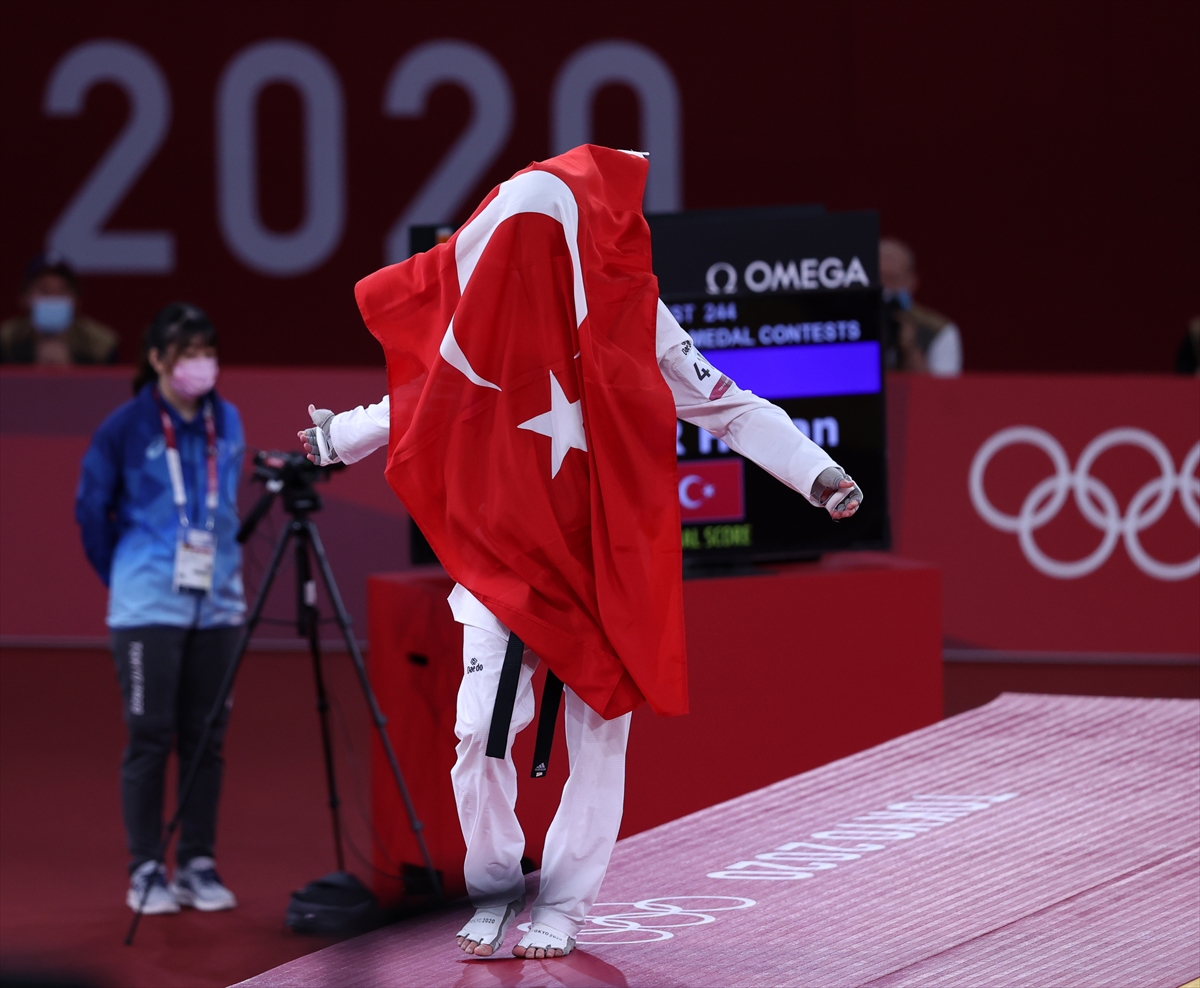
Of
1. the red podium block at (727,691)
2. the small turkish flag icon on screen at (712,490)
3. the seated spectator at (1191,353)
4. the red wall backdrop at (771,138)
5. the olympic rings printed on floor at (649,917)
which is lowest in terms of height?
the olympic rings printed on floor at (649,917)

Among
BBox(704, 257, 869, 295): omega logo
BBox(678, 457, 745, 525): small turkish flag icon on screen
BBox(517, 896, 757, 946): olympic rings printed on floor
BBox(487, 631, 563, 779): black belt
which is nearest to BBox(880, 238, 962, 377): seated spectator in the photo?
BBox(704, 257, 869, 295): omega logo

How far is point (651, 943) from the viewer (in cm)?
433

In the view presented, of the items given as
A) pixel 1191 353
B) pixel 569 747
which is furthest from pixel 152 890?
pixel 1191 353

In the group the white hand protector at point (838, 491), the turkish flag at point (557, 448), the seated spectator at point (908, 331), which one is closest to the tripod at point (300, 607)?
the turkish flag at point (557, 448)

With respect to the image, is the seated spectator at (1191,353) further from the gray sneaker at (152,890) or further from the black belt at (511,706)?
the black belt at (511,706)

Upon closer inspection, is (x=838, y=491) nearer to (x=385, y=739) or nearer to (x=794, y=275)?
(x=385, y=739)

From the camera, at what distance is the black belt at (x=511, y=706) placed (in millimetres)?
3908

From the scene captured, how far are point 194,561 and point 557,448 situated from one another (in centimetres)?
194

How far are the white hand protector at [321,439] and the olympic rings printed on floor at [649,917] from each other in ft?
3.82

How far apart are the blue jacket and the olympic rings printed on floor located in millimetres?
1728

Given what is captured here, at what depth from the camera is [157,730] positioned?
18.3 ft

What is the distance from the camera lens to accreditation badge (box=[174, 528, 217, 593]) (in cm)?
558

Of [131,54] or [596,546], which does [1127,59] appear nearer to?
[131,54]

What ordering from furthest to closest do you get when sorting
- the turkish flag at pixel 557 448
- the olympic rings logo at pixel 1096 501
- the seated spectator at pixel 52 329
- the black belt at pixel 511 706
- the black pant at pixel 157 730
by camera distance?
the seated spectator at pixel 52 329 < the olympic rings logo at pixel 1096 501 < the black pant at pixel 157 730 < the turkish flag at pixel 557 448 < the black belt at pixel 511 706
